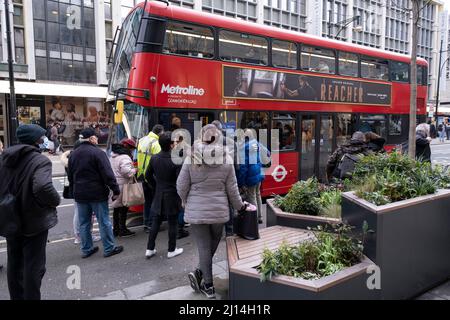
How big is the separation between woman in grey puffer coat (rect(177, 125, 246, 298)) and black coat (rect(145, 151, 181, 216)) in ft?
3.63

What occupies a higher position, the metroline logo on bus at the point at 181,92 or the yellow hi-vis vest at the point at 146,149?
the metroline logo on bus at the point at 181,92

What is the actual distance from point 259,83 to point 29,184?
19.0 ft

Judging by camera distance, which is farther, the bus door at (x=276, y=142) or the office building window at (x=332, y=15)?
the office building window at (x=332, y=15)

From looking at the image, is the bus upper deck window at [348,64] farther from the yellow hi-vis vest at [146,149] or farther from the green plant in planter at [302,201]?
the yellow hi-vis vest at [146,149]

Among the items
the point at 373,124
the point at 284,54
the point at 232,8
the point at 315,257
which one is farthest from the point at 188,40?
the point at 232,8

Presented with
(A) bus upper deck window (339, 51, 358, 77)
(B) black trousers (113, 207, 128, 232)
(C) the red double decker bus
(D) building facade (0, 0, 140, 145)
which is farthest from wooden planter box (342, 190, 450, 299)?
(D) building facade (0, 0, 140, 145)

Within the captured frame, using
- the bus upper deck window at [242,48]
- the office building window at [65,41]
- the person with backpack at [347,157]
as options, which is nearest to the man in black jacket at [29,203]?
the person with backpack at [347,157]

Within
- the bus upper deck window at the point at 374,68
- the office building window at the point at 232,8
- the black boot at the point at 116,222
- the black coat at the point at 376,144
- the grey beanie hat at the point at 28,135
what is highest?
the office building window at the point at 232,8

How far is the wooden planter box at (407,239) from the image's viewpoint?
3.33 m

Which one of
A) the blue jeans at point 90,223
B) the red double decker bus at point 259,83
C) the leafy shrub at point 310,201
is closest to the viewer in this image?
the leafy shrub at point 310,201

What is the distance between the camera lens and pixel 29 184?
3.36 m

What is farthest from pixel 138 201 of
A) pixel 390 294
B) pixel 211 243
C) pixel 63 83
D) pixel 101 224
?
pixel 63 83

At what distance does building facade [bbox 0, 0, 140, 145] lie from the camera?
2202cm

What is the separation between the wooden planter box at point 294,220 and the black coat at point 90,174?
2226 mm
